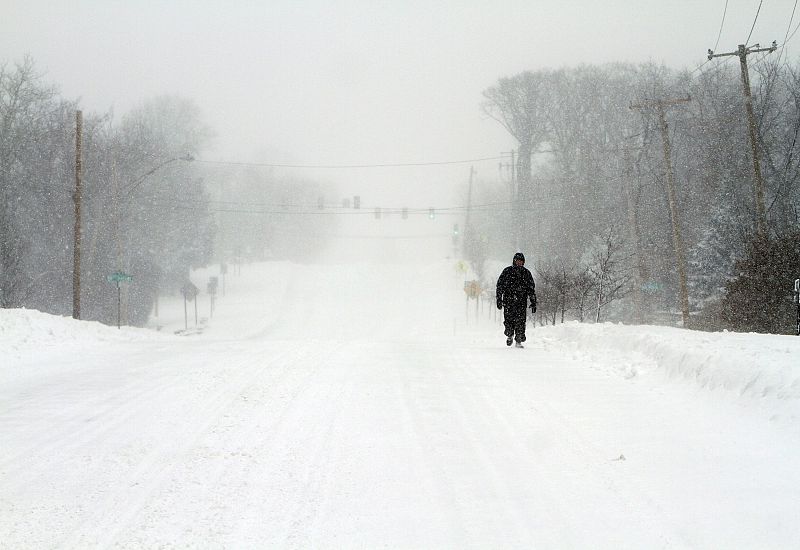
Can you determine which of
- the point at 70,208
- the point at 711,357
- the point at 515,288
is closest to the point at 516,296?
the point at 515,288

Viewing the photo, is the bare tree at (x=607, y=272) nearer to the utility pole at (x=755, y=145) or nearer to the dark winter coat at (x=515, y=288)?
Result: the utility pole at (x=755, y=145)

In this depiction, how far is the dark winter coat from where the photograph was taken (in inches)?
569

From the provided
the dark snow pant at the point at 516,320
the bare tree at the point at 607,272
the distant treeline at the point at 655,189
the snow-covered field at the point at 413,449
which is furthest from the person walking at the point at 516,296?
the bare tree at the point at 607,272

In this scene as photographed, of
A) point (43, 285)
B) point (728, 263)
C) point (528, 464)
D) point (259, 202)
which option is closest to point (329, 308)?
point (43, 285)

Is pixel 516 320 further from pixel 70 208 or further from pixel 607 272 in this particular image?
pixel 70 208

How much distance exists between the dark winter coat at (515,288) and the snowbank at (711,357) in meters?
1.58

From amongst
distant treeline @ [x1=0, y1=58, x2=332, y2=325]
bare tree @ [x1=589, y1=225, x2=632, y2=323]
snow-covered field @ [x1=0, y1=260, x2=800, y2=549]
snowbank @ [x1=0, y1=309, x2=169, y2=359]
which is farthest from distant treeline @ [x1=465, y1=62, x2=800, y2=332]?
distant treeline @ [x1=0, y1=58, x2=332, y2=325]

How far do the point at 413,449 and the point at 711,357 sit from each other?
14.4ft

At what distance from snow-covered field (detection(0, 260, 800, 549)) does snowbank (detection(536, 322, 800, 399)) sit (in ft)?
0.13

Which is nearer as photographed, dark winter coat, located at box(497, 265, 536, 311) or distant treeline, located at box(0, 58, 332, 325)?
dark winter coat, located at box(497, 265, 536, 311)

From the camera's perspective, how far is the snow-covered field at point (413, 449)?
4277 millimetres

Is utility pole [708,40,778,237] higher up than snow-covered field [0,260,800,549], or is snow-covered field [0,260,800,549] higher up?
utility pole [708,40,778,237]

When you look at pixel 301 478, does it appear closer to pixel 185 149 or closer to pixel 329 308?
pixel 329 308

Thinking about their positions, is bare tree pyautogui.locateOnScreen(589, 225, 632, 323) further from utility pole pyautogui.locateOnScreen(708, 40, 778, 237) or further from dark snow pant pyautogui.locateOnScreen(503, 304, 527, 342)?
dark snow pant pyautogui.locateOnScreen(503, 304, 527, 342)
